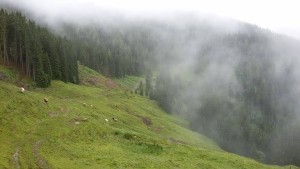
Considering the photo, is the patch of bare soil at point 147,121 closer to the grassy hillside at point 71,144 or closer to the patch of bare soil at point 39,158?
the grassy hillside at point 71,144

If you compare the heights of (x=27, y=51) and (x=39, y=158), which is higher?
(x=27, y=51)

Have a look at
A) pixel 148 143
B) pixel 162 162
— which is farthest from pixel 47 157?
pixel 148 143

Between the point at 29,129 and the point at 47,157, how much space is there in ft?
42.4

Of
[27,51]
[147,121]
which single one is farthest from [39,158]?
[27,51]

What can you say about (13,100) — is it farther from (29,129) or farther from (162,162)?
(162,162)

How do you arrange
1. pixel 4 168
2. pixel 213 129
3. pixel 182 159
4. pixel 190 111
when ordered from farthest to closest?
1. pixel 190 111
2. pixel 213 129
3. pixel 182 159
4. pixel 4 168

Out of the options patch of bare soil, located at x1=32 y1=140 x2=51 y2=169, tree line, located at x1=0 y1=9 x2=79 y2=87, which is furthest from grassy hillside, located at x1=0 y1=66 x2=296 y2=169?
tree line, located at x1=0 y1=9 x2=79 y2=87

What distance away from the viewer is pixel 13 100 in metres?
71.0

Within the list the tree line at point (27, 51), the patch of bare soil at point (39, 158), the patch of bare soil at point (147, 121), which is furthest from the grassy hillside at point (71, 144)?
the tree line at point (27, 51)

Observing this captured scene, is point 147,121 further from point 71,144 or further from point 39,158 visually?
point 39,158

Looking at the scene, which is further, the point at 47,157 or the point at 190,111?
the point at 190,111

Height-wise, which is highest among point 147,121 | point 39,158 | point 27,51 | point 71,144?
point 27,51

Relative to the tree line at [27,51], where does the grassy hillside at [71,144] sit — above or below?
below

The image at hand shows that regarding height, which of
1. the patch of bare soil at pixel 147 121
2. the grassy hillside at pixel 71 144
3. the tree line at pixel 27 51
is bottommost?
the patch of bare soil at pixel 147 121
